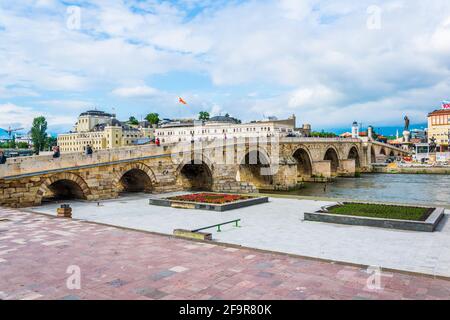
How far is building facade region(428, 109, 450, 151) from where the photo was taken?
99375 mm

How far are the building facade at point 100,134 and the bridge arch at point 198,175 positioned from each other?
51.3m

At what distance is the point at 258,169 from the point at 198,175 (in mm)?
10500

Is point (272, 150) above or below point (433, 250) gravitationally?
above

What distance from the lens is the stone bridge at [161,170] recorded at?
54.2ft

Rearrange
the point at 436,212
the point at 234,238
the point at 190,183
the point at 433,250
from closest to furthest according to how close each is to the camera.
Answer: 1. the point at 433,250
2. the point at 234,238
3. the point at 436,212
4. the point at 190,183

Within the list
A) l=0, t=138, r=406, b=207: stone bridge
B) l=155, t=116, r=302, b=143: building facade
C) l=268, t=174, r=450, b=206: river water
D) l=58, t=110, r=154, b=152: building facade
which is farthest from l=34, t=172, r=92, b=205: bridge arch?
l=58, t=110, r=154, b=152: building facade

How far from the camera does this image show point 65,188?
800 inches

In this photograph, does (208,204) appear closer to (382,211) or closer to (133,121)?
(382,211)

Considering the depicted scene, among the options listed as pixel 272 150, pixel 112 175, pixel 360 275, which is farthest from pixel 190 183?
pixel 360 275

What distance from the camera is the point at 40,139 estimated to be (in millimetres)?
73500

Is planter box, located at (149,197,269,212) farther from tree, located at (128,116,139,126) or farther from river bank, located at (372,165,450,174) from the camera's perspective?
tree, located at (128,116,139,126)

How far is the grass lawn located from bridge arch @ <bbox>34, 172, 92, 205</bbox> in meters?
12.6
